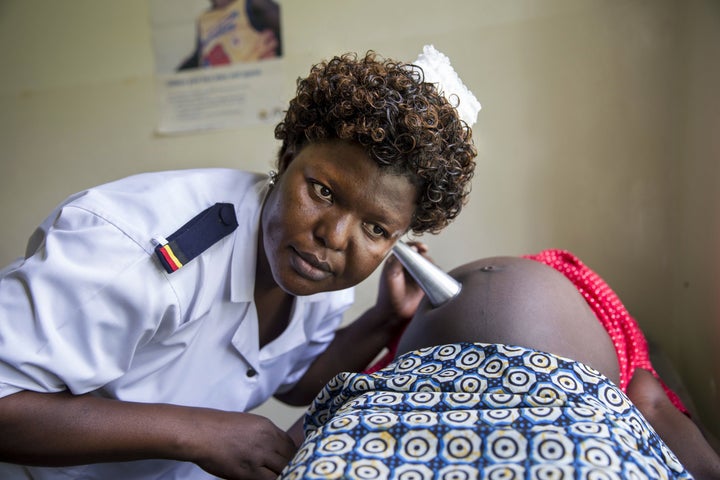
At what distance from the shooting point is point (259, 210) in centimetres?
104

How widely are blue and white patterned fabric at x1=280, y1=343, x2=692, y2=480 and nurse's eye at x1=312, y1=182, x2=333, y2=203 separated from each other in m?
0.28

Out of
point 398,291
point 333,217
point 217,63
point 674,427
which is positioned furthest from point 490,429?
point 217,63

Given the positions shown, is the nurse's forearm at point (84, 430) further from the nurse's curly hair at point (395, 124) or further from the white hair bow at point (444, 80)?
the white hair bow at point (444, 80)

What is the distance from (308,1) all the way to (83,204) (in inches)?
43.2

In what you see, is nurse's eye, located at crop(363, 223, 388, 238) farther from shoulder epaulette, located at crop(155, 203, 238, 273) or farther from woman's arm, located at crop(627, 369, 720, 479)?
woman's arm, located at crop(627, 369, 720, 479)

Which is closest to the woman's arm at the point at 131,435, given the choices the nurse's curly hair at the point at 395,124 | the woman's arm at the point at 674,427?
the nurse's curly hair at the point at 395,124

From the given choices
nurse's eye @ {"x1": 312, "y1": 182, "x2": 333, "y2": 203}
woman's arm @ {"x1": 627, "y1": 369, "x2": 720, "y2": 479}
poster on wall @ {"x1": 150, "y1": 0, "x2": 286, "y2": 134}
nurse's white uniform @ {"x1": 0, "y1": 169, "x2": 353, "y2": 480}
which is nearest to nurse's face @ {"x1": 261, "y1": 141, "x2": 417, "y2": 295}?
nurse's eye @ {"x1": 312, "y1": 182, "x2": 333, "y2": 203}

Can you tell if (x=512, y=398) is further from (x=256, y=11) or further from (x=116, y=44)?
(x=116, y=44)

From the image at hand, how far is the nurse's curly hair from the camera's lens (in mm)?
837

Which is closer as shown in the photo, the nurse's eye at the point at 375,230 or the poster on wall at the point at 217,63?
the nurse's eye at the point at 375,230

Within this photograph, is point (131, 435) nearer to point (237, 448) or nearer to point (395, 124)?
point (237, 448)

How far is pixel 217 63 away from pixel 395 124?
1.09 metres

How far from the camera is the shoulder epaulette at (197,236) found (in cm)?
82

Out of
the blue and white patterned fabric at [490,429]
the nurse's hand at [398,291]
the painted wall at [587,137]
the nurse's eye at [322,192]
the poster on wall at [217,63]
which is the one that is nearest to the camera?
the blue and white patterned fabric at [490,429]
